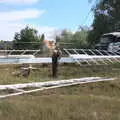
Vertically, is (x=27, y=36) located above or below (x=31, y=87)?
above

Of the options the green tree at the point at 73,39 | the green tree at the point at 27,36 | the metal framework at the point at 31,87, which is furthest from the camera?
the green tree at the point at 27,36

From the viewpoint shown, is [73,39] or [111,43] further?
[73,39]

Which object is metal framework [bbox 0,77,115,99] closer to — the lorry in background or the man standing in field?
the man standing in field

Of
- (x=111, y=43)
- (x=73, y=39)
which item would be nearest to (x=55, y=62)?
(x=111, y=43)

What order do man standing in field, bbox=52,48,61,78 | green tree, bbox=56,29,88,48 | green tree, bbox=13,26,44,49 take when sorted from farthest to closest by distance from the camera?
green tree, bbox=13,26,44,49 < green tree, bbox=56,29,88,48 < man standing in field, bbox=52,48,61,78

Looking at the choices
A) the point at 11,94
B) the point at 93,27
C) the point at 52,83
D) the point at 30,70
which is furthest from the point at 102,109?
the point at 93,27

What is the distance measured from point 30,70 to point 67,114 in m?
11.8

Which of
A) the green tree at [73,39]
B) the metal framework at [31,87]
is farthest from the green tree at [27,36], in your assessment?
the metal framework at [31,87]

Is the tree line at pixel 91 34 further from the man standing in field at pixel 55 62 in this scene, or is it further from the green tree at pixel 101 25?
the man standing in field at pixel 55 62

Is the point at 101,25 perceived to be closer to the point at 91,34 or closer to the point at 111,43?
the point at 91,34

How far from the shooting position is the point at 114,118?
902 cm

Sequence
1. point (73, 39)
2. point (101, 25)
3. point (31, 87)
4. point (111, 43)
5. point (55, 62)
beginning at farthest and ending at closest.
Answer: point (73, 39) → point (101, 25) → point (111, 43) → point (55, 62) → point (31, 87)

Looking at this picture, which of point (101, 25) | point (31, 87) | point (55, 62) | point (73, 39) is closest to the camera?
point (31, 87)

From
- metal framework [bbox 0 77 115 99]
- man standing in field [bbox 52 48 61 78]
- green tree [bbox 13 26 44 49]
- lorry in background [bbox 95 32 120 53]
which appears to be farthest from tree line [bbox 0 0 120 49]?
metal framework [bbox 0 77 115 99]
